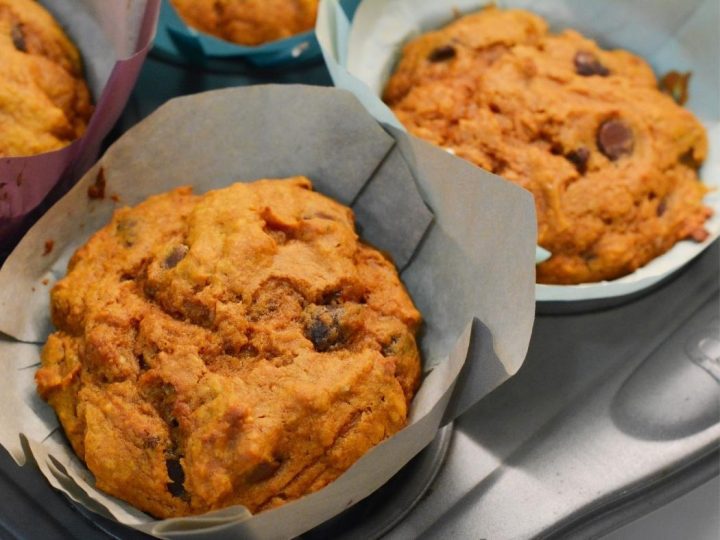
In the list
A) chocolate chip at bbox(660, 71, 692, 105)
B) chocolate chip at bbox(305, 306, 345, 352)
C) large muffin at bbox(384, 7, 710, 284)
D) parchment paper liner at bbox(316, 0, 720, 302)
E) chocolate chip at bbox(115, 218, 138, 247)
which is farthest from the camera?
chocolate chip at bbox(660, 71, 692, 105)

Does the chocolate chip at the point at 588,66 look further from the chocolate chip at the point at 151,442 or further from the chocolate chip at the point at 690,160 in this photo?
the chocolate chip at the point at 151,442

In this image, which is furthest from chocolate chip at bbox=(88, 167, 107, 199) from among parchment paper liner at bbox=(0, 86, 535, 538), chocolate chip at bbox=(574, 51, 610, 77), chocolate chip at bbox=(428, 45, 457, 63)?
chocolate chip at bbox=(574, 51, 610, 77)

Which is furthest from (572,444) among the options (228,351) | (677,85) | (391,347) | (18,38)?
(18,38)

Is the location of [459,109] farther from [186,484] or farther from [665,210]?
[186,484]

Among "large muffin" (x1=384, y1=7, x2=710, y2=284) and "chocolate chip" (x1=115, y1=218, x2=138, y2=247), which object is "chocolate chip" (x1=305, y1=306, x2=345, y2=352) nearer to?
"chocolate chip" (x1=115, y1=218, x2=138, y2=247)

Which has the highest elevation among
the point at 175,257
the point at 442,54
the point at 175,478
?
the point at 442,54

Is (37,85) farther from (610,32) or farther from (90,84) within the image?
(610,32)

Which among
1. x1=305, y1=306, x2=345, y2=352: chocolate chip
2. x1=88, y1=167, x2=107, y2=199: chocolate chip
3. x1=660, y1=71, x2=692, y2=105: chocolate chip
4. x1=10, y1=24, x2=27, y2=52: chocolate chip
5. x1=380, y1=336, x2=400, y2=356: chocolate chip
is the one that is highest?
x1=660, y1=71, x2=692, y2=105: chocolate chip

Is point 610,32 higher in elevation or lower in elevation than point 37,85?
higher
